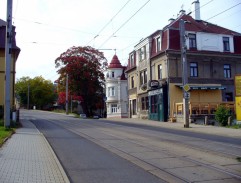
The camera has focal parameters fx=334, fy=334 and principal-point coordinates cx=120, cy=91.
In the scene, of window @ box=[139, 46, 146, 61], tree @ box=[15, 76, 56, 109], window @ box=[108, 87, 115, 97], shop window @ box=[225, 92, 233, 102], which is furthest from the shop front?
tree @ box=[15, 76, 56, 109]

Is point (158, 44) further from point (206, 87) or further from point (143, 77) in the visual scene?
point (206, 87)

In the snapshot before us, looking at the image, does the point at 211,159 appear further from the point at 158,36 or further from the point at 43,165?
the point at 158,36

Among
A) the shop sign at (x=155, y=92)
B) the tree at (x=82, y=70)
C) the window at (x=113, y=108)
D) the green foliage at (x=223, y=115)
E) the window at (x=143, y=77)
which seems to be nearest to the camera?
the green foliage at (x=223, y=115)

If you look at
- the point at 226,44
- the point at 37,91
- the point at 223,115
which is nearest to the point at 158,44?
the point at 226,44

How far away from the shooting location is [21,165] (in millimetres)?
9445

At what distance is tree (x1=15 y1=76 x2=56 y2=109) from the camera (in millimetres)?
97625

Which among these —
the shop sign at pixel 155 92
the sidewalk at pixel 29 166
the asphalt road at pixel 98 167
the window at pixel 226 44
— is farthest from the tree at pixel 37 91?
the asphalt road at pixel 98 167

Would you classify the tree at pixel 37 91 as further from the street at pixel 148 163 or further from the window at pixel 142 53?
the street at pixel 148 163

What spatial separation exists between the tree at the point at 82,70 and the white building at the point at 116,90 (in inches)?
141

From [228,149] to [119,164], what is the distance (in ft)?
17.3

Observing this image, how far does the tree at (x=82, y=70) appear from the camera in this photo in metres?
58.3

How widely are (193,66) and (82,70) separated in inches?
1028

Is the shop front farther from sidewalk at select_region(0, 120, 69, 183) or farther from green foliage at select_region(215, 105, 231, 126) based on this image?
sidewalk at select_region(0, 120, 69, 183)

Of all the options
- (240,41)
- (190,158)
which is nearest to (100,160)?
(190,158)
